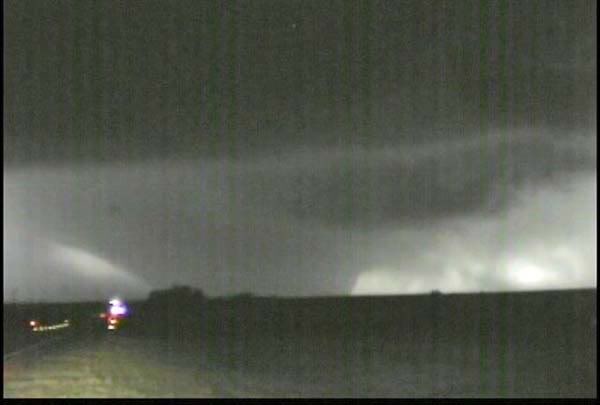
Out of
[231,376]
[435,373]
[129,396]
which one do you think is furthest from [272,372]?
[129,396]

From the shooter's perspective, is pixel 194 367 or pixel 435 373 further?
pixel 435 373

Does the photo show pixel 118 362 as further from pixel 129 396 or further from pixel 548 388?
pixel 548 388

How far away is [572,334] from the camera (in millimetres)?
189625

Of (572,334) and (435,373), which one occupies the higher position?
(572,334)

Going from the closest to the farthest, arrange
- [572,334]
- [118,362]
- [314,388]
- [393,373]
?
[118,362], [314,388], [393,373], [572,334]

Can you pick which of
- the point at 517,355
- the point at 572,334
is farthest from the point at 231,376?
the point at 572,334

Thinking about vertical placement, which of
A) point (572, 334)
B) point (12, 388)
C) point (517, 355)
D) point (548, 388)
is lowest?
point (12, 388)

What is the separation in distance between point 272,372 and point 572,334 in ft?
402

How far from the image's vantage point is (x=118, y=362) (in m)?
51.0

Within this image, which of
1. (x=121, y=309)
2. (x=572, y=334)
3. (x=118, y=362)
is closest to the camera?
(x=118, y=362)

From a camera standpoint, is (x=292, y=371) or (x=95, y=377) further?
(x=292, y=371)

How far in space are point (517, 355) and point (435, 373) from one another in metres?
41.7

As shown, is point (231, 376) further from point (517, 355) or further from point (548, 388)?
point (517, 355)

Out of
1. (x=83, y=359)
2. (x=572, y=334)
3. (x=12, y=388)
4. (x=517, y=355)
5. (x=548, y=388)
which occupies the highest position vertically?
(x=572, y=334)
